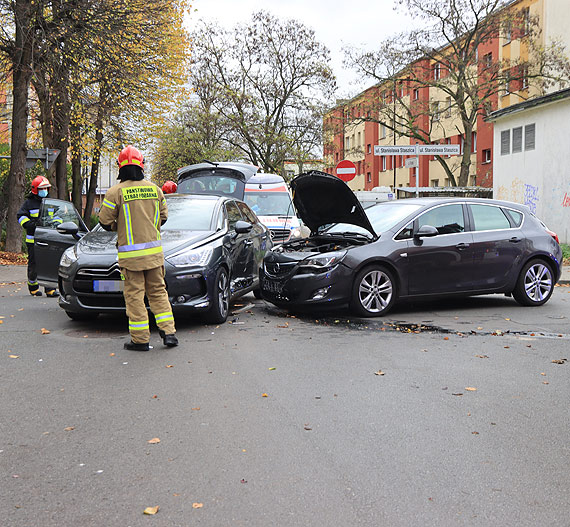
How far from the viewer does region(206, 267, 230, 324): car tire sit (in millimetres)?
8539

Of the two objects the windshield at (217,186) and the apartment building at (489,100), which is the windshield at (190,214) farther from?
the apartment building at (489,100)

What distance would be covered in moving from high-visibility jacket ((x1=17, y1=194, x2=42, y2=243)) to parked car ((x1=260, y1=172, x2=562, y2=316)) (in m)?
4.05

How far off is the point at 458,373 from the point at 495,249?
14.1ft

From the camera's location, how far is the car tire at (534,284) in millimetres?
10320

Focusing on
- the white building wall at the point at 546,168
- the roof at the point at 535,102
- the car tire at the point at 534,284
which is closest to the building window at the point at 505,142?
the white building wall at the point at 546,168

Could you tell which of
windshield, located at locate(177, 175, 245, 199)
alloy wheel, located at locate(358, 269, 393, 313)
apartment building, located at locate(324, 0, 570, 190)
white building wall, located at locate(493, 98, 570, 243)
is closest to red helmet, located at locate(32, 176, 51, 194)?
alloy wheel, located at locate(358, 269, 393, 313)

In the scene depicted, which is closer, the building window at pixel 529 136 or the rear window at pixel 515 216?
the rear window at pixel 515 216

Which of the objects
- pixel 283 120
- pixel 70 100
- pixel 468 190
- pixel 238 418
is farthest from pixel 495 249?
pixel 283 120

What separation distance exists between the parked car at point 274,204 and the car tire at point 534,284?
27.4 ft

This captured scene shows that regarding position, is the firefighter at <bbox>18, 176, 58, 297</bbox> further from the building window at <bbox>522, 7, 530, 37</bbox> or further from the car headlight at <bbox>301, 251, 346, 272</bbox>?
the building window at <bbox>522, 7, 530, 37</bbox>

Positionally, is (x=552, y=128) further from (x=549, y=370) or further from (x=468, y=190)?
(x=549, y=370)

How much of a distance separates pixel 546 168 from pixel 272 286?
1727 centimetres

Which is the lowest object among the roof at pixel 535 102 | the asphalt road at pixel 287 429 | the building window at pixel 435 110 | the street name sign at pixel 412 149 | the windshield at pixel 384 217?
the asphalt road at pixel 287 429

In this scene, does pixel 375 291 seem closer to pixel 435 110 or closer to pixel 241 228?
pixel 241 228
